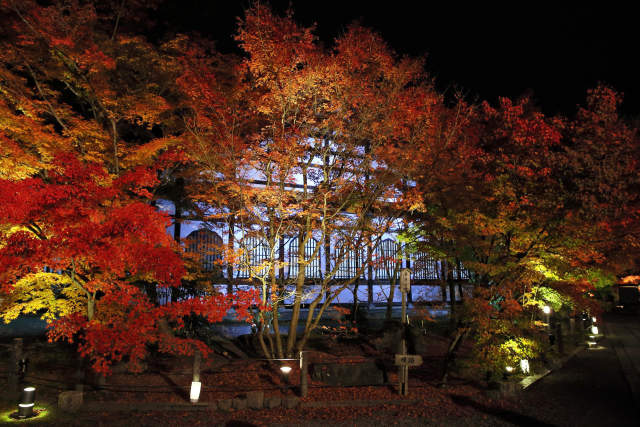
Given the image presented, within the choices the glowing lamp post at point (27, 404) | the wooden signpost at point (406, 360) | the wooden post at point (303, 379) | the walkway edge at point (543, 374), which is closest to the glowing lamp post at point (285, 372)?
the wooden post at point (303, 379)

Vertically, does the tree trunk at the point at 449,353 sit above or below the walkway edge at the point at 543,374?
above

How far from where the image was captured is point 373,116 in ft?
37.8

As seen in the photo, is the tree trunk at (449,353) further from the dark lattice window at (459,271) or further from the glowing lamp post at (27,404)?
the glowing lamp post at (27,404)

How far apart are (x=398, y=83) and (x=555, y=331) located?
13.1 m

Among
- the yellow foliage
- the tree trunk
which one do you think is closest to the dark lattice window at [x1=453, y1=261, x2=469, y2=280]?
the tree trunk

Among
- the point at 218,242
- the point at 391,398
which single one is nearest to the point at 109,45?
the point at 218,242

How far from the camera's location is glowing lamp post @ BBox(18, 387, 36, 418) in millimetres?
7725

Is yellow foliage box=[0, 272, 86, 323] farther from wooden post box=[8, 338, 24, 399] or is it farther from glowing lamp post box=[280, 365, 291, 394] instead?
glowing lamp post box=[280, 365, 291, 394]

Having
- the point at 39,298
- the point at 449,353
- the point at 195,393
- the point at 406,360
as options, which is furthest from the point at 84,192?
the point at 449,353

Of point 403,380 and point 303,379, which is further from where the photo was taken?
point 403,380

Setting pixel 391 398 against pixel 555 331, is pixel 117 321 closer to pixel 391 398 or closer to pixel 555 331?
pixel 391 398

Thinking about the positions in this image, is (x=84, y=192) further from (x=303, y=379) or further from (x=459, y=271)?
(x=459, y=271)

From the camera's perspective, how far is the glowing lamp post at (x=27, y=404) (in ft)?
25.3

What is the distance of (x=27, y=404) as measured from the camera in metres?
7.77
